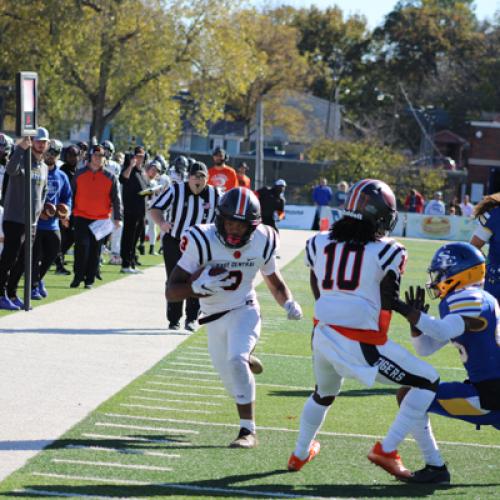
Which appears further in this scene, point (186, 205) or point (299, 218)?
point (299, 218)

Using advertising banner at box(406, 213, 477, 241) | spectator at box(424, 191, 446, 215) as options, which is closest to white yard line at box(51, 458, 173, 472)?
advertising banner at box(406, 213, 477, 241)

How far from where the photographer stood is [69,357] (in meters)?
10.2

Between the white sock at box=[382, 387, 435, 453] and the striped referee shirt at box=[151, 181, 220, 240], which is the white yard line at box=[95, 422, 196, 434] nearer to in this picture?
the white sock at box=[382, 387, 435, 453]

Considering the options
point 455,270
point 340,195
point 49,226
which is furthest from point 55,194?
point 340,195

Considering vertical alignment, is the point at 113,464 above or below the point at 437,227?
above

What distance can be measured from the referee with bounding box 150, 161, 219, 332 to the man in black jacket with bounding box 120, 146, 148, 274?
6.42 meters

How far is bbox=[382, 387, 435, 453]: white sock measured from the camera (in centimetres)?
630

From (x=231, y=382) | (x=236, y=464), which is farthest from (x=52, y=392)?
(x=236, y=464)

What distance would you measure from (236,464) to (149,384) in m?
2.54

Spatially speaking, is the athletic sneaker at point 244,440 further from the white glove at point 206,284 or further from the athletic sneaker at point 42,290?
the athletic sneaker at point 42,290

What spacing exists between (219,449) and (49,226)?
751 cm

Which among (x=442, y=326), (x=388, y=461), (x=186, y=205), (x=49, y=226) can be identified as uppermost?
(x=186, y=205)

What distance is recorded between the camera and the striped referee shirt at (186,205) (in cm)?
1182

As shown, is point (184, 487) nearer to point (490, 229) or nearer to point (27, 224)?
point (490, 229)
